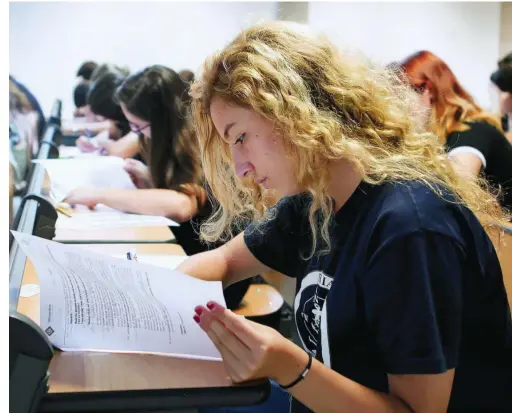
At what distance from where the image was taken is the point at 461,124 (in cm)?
241

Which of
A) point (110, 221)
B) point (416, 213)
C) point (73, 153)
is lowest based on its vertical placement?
point (73, 153)

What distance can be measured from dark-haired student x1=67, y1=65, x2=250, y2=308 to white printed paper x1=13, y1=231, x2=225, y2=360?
3.93 feet

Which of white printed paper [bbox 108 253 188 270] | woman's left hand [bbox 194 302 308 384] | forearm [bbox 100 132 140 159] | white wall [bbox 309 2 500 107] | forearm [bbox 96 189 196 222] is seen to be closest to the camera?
woman's left hand [bbox 194 302 308 384]

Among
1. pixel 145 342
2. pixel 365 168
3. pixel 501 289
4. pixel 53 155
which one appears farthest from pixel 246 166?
pixel 53 155

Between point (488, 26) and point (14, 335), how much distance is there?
11.6 ft

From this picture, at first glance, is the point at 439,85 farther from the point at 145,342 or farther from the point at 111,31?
the point at 111,31

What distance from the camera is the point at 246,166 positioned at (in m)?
1.00

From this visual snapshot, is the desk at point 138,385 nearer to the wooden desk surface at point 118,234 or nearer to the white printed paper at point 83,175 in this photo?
the wooden desk surface at point 118,234

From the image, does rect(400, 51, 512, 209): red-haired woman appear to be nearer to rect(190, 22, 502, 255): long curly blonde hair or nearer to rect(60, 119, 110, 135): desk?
rect(190, 22, 502, 255): long curly blonde hair

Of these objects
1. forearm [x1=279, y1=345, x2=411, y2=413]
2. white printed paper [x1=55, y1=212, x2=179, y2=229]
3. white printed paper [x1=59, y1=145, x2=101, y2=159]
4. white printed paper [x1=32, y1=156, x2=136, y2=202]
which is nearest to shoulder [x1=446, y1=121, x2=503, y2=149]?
white printed paper [x1=55, y1=212, x2=179, y2=229]

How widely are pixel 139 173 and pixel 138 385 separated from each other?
5.78 feet

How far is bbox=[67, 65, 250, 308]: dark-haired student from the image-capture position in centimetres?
218

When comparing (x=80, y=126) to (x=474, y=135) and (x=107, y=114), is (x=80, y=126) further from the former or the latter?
(x=474, y=135)

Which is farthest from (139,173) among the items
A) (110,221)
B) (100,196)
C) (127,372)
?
(127,372)
